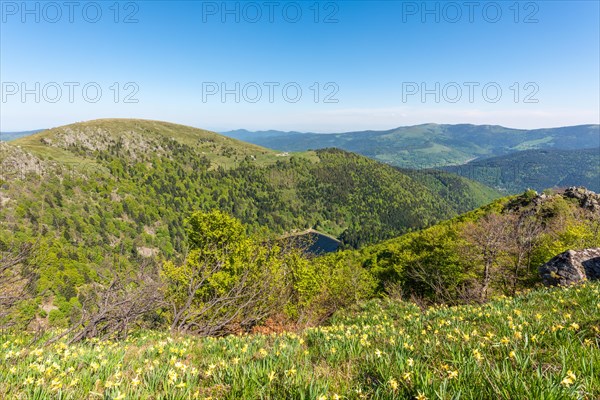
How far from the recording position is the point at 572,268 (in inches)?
532

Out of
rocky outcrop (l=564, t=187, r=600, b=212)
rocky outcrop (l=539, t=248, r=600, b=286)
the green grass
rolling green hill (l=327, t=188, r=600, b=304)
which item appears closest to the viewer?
the green grass

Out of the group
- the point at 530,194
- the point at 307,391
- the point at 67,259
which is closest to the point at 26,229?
the point at 67,259

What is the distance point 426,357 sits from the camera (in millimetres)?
3877

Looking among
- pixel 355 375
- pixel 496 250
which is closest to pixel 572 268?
pixel 496 250

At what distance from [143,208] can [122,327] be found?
216 meters

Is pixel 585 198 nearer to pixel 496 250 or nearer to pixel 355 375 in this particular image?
pixel 496 250

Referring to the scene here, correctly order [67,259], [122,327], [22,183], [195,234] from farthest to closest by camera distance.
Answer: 1. [22,183]
2. [67,259]
3. [195,234]
4. [122,327]

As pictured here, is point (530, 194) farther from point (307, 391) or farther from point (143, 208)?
point (143, 208)

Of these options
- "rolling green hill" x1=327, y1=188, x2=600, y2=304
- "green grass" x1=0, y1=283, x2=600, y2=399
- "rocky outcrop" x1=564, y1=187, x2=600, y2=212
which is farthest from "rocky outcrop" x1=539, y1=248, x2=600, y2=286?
"rocky outcrop" x1=564, y1=187, x2=600, y2=212

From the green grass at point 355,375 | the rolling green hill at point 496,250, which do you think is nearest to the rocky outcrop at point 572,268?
the rolling green hill at point 496,250

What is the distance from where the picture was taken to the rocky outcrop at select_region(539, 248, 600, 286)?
1314 cm

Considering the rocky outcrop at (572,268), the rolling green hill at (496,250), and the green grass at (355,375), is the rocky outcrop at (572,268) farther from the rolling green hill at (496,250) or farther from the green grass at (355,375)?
the green grass at (355,375)

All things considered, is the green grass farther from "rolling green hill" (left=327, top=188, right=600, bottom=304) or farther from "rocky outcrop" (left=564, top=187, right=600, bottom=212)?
"rocky outcrop" (left=564, top=187, right=600, bottom=212)

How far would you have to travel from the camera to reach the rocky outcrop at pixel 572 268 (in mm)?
13141
